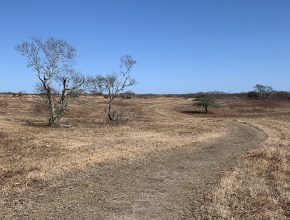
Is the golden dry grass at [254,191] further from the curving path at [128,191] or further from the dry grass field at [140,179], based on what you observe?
the curving path at [128,191]

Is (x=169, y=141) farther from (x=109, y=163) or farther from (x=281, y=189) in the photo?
(x=281, y=189)

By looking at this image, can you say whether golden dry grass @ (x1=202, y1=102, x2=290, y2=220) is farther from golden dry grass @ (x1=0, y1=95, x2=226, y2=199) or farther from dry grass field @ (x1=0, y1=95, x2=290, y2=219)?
golden dry grass @ (x1=0, y1=95, x2=226, y2=199)

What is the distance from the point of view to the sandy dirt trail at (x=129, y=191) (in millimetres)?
10367

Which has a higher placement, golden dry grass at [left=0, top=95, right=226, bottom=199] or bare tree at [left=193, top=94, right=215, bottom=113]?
bare tree at [left=193, top=94, right=215, bottom=113]

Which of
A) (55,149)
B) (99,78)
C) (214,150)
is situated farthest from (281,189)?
(99,78)

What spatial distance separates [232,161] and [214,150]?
3.37m

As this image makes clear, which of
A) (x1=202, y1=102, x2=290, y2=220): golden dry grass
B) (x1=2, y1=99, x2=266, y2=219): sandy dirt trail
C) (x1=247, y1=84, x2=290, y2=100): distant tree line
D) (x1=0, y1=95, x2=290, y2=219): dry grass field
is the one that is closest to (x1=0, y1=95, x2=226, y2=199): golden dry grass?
(x1=0, y1=95, x2=290, y2=219): dry grass field

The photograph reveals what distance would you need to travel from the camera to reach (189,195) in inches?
485

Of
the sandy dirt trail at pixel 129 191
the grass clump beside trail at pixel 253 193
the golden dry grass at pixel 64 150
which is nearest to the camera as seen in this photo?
the sandy dirt trail at pixel 129 191

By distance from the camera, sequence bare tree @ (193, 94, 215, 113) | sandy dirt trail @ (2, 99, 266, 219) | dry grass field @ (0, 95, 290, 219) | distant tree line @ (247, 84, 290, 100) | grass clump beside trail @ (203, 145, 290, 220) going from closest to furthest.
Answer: sandy dirt trail @ (2, 99, 266, 219)
grass clump beside trail @ (203, 145, 290, 220)
dry grass field @ (0, 95, 290, 219)
bare tree @ (193, 94, 215, 113)
distant tree line @ (247, 84, 290, 100)

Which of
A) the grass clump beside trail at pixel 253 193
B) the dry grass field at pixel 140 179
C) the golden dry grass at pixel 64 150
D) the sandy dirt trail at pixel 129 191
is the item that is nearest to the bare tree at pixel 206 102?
the golden dry grass at pixel 64 150

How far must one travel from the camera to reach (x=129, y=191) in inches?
492

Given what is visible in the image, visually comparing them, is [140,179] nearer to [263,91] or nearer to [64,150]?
[64,150]

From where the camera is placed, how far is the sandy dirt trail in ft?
34.0
